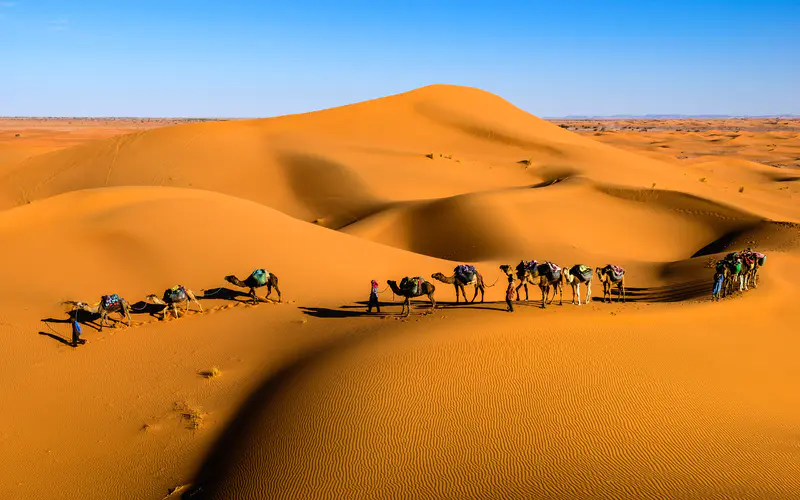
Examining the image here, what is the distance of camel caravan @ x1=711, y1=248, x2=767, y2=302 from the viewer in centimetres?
1537

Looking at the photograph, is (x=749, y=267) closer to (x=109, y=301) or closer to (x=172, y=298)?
(x=172, y=298)

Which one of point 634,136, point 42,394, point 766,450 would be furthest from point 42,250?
point 634,136

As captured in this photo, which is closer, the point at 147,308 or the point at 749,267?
the point at 147,308

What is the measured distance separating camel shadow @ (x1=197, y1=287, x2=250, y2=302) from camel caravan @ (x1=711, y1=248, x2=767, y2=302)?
12714 millimetres

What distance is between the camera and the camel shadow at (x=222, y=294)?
15555 mm

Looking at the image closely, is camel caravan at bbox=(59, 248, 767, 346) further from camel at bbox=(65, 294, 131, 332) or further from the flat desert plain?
the flat desert plain

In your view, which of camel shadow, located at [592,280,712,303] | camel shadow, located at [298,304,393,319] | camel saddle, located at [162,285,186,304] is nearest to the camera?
camel saddle, located at [162,285,186,304]

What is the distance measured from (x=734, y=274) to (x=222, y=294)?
13.8m

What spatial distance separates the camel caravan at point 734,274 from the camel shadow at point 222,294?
12.7m

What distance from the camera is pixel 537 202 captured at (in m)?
31.2

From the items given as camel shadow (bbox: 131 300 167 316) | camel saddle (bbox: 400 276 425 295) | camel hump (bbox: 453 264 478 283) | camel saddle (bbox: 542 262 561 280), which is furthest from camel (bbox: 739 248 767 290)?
camel shadow (bbox: 131 300 167 316)

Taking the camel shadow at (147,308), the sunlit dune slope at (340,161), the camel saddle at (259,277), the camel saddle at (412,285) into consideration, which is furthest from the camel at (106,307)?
the sunlit dune slope at (340,161)

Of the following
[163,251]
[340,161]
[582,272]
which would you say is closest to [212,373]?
[163,251]

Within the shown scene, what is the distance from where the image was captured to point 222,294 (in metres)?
15.8
